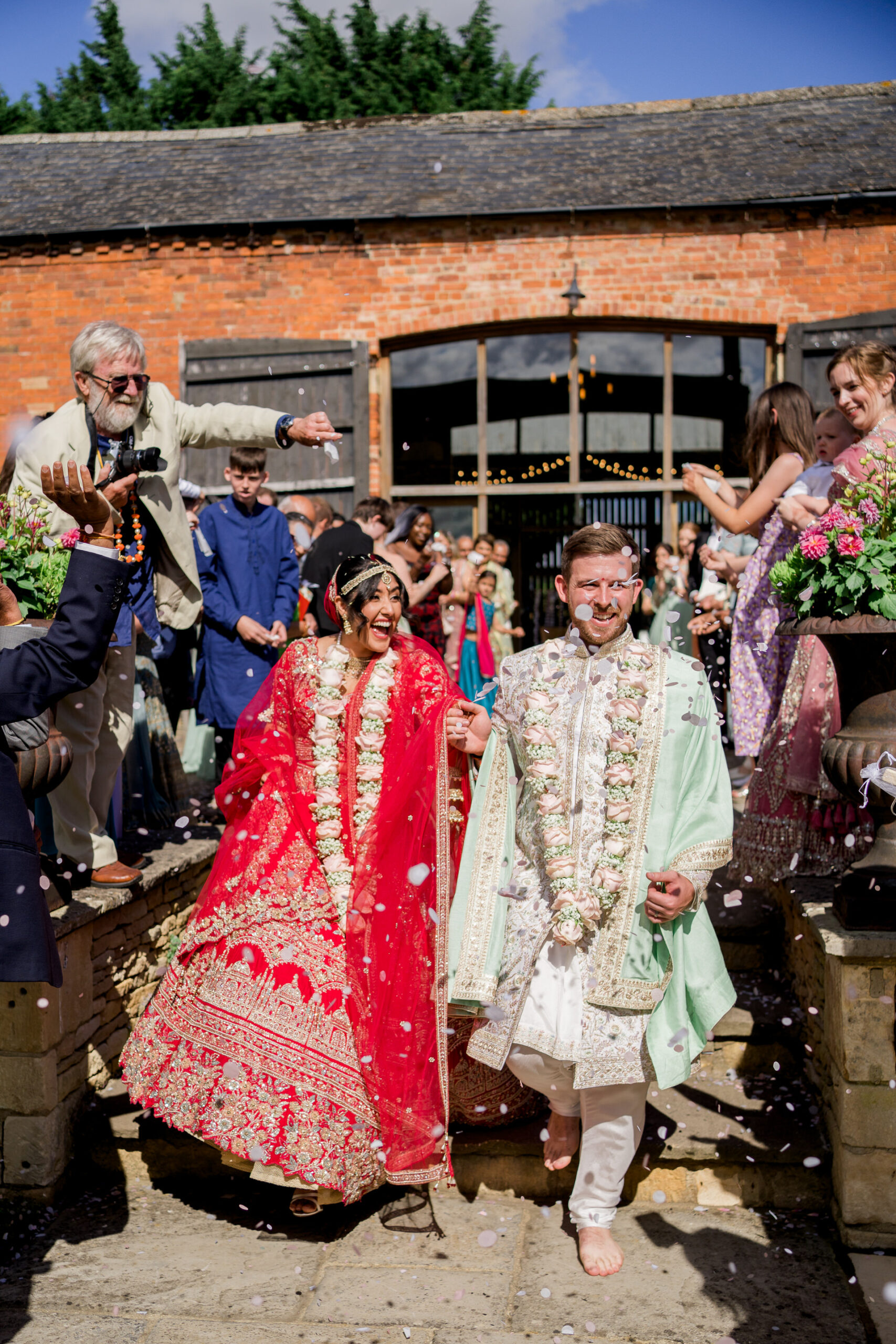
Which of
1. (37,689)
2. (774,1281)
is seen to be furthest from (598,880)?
(37,689)

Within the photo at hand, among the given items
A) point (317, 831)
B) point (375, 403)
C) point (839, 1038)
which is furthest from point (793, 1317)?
point (375, 403)

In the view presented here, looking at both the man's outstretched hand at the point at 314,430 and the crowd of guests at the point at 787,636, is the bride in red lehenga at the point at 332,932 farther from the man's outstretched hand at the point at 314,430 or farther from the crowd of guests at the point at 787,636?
the crowd of guests at the point at 787,636

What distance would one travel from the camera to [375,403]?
36.3 ft

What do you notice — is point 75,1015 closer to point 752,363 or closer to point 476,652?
point 476,652

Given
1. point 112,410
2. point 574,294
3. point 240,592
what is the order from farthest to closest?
1. point 574,294
2. point 240,592
3. point 112,410

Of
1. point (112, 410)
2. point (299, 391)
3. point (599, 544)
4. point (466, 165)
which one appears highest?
point (466, 165)

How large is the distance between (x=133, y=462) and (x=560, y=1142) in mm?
2686

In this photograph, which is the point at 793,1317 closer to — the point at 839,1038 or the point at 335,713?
the point at 839,1038

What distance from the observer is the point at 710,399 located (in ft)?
36.7

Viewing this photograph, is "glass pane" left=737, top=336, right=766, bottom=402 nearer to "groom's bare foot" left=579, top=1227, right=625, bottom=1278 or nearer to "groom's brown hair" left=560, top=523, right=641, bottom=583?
"groom's brown hair" left=560, top=523, right=641, bottom=583

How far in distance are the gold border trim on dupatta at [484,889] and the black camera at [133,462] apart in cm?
162

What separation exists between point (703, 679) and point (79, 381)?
8.20 ft

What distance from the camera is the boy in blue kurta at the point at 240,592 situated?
6156mm

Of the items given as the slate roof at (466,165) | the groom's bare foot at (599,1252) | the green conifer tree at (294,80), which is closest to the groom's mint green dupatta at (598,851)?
the groom's bare foot at (599,1252)
